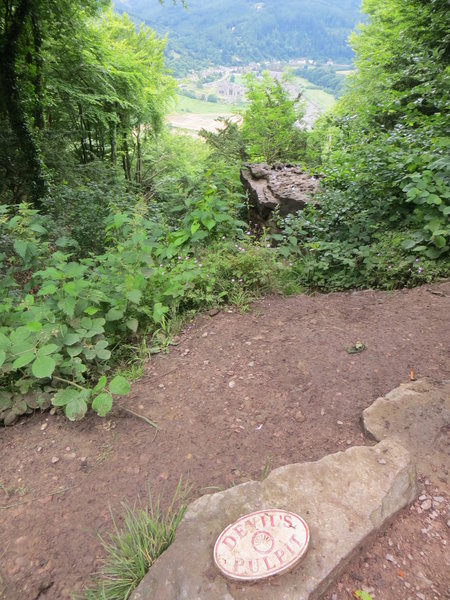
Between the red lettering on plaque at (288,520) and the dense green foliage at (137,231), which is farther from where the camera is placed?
the dense green foliage at (137,231)

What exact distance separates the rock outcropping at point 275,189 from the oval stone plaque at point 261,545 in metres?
5.10

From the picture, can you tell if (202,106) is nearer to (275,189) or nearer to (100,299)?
(275,189)

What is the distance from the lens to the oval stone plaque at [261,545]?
48.7 inches

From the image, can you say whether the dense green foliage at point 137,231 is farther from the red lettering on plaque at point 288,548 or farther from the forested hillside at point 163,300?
the red lettering on plaque at point 288,548

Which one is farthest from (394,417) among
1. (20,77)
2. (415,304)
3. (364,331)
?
(20,77)

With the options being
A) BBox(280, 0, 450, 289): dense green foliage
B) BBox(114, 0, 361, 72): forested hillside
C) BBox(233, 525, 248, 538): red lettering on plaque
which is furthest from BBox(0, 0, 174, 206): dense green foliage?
BBox(114, 0, 361, 72): forested hillside

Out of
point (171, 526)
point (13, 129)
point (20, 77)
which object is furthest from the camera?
point (20, 77)

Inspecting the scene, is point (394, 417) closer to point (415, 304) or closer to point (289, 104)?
point (415, 304)

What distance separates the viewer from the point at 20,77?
8539 mm

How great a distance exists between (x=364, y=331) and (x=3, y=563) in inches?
110

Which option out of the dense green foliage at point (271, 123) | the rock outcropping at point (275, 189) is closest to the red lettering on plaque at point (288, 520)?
the rock outcropping at point (275, 189)

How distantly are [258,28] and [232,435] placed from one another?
186 meters

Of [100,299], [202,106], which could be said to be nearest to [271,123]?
[100,299]

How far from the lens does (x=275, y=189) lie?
270 inches
